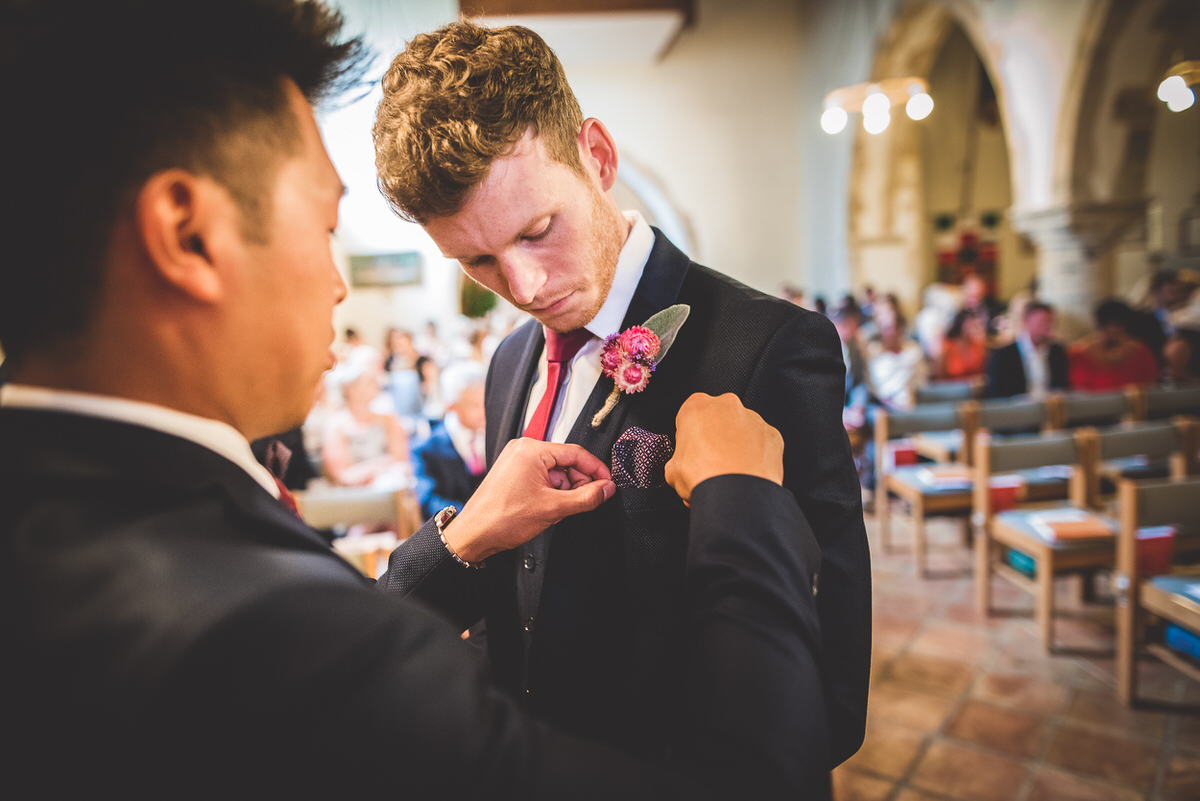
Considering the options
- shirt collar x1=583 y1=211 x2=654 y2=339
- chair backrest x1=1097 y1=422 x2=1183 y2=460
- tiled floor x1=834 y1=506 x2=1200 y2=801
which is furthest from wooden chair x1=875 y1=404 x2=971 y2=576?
shirt collar x1=583 y1=211 x2=654 y2=339

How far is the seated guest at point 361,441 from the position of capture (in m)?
4.07

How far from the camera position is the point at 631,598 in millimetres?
936

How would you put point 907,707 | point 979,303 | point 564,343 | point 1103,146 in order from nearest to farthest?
point 564,343 < point 907,707 < point 1103,146 < point 979,303

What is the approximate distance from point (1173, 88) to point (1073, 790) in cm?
451

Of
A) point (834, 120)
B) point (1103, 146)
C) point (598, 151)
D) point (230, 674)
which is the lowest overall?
point (230, 674)

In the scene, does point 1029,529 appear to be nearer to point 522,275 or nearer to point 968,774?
point 968,774

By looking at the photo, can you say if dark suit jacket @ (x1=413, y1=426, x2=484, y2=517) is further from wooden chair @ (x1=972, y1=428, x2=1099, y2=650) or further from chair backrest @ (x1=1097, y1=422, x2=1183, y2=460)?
chair backrest @ (x1=1097, y1=422, x2=1183, y2=460)

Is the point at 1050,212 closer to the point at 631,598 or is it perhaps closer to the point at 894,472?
the point at 894,472

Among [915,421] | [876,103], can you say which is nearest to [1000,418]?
[915,421]

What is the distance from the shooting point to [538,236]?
3.08 feet

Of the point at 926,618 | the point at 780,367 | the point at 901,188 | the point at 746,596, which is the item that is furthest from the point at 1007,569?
the point at 901,188

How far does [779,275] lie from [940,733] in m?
8.96

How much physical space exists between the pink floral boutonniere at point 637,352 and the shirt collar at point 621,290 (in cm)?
6

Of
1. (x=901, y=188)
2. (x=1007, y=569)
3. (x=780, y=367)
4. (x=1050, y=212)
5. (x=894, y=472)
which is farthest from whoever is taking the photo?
(x=901, y=188)
